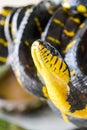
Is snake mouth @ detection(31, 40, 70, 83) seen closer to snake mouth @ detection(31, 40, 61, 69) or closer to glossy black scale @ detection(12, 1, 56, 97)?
snake mouth @ detection(31, 40, 61, 69)

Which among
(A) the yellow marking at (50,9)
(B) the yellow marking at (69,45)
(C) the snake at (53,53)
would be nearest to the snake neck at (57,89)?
(C) the snake at (53,53)

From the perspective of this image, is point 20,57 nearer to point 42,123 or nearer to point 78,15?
point 78,15

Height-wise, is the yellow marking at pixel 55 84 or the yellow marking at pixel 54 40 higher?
the yellow marking at pixel 54 40

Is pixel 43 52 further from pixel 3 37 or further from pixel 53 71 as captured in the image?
pixel 3 37

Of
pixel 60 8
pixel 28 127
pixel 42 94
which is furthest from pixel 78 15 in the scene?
pixel 28 127

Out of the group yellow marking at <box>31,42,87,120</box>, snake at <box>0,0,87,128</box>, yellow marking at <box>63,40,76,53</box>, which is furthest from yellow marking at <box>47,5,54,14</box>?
yellow marking at <box>31,42,87,120</box>

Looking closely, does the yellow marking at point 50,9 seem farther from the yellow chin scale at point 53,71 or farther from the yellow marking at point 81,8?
the yellow chin scale at point 53,71

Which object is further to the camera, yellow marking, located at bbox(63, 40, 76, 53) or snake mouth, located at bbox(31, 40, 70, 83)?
yellow marking, located at bbox(63, 40, 76, 53)
